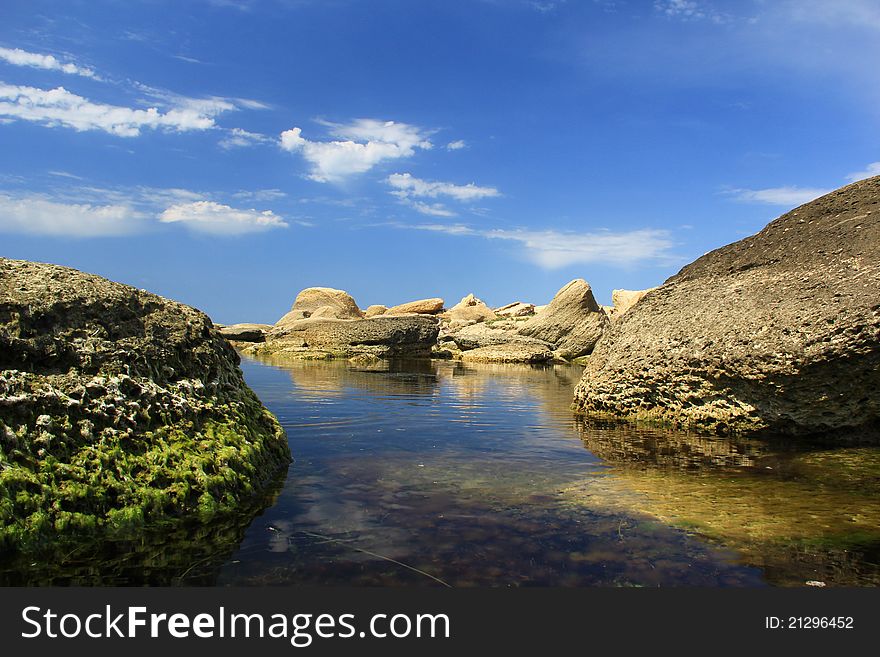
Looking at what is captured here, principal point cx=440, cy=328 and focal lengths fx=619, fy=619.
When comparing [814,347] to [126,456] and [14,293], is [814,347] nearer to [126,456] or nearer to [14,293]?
[126,456]

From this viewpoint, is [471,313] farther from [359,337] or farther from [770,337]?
[770,337]

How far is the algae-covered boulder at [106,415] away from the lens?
5602 mm

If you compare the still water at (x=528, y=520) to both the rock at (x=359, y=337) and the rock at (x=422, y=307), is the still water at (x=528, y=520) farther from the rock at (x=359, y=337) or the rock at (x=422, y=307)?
the rock at (x=422, y=307)

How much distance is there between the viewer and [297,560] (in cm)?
518

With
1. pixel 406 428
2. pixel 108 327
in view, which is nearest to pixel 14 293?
pixel 108 327

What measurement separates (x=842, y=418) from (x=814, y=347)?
1.45 m

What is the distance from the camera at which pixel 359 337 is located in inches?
1395

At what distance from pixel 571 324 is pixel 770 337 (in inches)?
1222

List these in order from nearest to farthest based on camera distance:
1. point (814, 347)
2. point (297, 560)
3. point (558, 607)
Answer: point (558, 607) < point (297, 560) < point (814, 347)

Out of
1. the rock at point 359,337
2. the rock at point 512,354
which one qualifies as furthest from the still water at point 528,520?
the rock at point 512,354

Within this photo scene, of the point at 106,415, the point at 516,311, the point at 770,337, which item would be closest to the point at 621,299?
the point at 516,311

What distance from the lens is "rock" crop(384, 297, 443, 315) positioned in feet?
255

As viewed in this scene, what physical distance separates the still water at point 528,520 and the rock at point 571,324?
29.8m

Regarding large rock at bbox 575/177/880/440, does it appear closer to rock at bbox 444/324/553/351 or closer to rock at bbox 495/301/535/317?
rock at bbox 444/324/553/351
